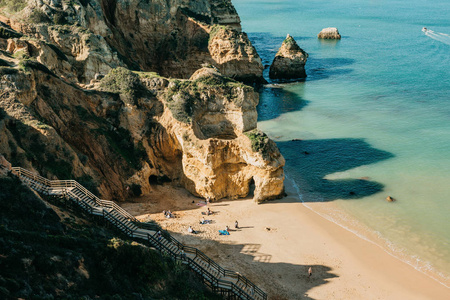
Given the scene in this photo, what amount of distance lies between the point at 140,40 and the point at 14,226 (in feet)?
190

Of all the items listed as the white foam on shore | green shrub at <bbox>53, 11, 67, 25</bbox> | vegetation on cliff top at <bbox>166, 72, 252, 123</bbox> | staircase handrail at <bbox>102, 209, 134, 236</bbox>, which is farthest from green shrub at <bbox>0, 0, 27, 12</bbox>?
the white foam on shore

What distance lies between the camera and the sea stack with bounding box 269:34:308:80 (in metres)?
86.4

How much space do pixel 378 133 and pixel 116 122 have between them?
36.9m

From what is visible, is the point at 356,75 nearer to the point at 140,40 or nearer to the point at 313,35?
the point at 140,40

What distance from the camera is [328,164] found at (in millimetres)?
48062

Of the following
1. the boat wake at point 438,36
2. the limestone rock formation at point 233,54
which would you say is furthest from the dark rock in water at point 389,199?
the boat wake at point 438,36

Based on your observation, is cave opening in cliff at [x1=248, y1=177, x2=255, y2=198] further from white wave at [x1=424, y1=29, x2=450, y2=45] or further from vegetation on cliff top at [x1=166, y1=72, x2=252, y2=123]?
white wave at [x1=424, y1=29, x2=450, y2=45]

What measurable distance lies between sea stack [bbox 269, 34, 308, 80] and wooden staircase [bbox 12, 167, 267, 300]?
222 feet

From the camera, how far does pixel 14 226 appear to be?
55.2 feet

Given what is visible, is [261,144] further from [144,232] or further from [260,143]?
[144,232]

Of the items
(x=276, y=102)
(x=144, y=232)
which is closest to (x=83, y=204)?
(x=144, y=232)

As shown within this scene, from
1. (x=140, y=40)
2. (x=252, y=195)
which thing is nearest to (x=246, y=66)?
(x=140, y=40)

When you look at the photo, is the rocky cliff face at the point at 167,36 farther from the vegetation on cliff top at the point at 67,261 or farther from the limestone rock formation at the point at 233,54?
the vegetation on cliff top at the point at 67,261

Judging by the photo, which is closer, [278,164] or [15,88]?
[15,88]
